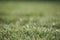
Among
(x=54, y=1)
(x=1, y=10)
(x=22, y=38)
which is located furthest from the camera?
(x=54, y=1)

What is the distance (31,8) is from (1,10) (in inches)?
57.3

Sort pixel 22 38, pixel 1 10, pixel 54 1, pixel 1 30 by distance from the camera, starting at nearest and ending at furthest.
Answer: pixel 22 38, pixel 1 30, pixel 1 10, pixel 54 1

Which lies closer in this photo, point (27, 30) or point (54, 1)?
point (27, 30)

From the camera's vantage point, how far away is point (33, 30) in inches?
193

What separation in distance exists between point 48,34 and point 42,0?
200 inches

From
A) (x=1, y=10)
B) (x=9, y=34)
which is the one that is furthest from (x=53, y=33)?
(x=1, y=10)

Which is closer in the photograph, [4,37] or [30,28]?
[4,37]

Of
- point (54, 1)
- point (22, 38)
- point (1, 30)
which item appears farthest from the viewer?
point (54, 1)

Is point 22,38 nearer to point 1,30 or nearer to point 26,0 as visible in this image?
point 1,30

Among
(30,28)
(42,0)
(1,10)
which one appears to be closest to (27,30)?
(30,28)

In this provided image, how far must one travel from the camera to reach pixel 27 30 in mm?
4930

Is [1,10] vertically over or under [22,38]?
under

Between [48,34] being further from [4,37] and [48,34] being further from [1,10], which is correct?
[1,10]

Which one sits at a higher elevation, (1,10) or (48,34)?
(48,34)
